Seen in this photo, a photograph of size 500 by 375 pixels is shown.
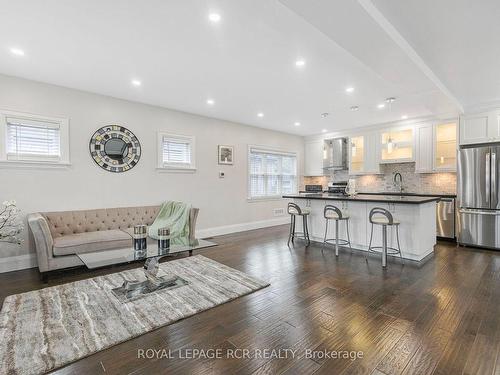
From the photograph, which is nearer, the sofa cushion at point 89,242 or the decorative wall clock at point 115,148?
the sofa cushion at point 89,242

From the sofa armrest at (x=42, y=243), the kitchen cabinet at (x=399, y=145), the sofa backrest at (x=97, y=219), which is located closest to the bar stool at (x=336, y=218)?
the kitchen cabinet at (x=399, y=145)

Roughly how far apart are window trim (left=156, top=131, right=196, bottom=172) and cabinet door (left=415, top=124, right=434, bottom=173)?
5.31m

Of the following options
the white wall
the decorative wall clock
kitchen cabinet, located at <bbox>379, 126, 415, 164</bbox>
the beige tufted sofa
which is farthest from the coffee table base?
kitchen cabinet, located at <bbox>379, 126, 415, 164</bbox>

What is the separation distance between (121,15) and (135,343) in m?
2.92

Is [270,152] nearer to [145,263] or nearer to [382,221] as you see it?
[382,221]

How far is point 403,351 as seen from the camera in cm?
192

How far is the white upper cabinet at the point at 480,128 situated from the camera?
4891 mm

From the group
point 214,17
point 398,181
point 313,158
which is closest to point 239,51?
point 214,17

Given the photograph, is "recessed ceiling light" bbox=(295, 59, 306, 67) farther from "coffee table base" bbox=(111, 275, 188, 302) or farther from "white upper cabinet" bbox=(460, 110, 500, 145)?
"white upper cabinet" bbox=(460, 110, 500, 145)

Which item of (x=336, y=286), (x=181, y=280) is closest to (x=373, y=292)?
(x=336, y=286)

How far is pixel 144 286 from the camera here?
9.93ft

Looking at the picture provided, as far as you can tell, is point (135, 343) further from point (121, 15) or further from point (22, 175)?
point (22, 175)

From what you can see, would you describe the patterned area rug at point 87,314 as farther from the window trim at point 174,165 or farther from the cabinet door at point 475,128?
the cabinet door at point 475,128

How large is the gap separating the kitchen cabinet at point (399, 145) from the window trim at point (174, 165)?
4679 mm
